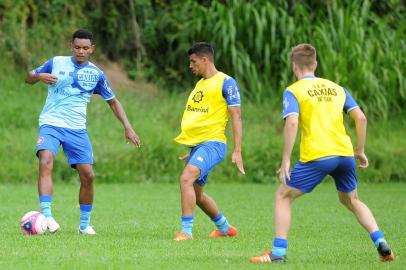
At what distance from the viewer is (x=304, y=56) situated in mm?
9016

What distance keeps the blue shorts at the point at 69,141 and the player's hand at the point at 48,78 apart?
→ 18.3 inches

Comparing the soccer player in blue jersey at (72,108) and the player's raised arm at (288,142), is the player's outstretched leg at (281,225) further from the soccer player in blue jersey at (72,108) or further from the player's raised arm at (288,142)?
the soccer player in blue jersey at (72,108)

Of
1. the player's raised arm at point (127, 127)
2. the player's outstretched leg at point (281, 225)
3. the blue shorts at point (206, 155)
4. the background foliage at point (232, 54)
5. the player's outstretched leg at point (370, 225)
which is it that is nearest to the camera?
the player's outstretched leg at point (281, 225)

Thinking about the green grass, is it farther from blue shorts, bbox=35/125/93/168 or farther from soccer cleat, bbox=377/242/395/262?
soccer cleat, bbox=377/242/395/262

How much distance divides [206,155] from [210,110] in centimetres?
46

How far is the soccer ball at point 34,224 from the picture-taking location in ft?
35.6

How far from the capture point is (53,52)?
22859 mm

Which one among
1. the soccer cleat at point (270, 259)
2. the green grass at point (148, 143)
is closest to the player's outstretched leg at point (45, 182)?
the soccer cleat at point (270, 259)

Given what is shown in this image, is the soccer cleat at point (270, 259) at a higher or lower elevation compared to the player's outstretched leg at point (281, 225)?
lower

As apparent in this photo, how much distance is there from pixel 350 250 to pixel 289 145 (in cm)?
183

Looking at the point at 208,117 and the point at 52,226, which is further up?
the point at 208,117

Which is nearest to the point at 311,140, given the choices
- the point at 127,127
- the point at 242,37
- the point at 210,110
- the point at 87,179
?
the point at 210,110

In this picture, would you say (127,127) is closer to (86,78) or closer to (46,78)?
(86,78)

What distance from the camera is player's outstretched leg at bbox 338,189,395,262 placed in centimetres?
909
